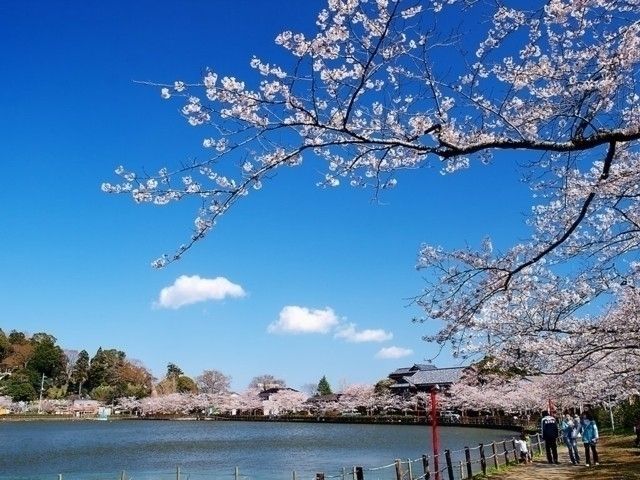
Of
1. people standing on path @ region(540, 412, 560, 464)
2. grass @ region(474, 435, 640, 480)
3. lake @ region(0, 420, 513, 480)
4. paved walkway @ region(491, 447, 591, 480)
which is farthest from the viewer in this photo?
lake @ region(0, 420, 513, 480)

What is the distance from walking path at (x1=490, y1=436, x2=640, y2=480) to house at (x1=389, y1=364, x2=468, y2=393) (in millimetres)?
39775

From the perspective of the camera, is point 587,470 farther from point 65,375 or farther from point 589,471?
point 65,375

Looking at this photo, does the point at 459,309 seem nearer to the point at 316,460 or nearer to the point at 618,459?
the point at 618,459

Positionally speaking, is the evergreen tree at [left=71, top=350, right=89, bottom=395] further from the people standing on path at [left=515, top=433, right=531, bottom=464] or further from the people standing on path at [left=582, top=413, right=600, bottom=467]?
the people standing on path at [left=582, top=413, right=600, bottom=467]

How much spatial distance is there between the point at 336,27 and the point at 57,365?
238ft

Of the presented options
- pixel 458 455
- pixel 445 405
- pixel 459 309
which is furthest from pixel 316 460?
pixel 445 405

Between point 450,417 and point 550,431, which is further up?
point 550,431

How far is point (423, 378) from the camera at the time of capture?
56156mm

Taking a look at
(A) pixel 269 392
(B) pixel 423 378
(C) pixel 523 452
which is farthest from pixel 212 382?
(C) pixel 523 452

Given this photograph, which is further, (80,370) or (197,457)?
(80,370)

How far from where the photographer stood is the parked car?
45.7 meters

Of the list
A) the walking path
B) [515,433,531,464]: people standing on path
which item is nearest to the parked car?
[515,433,531,464]: people standing on path

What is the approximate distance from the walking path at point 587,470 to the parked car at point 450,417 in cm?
3370

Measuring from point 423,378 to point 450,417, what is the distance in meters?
9.38
